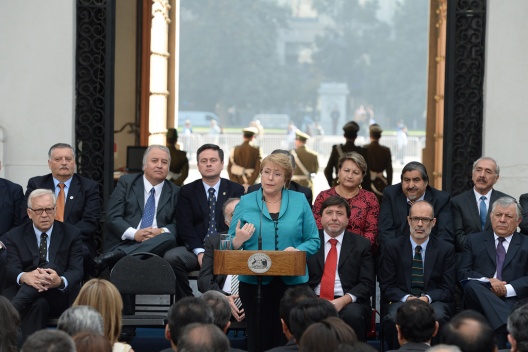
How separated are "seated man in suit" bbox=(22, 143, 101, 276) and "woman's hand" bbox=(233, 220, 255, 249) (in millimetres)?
2701

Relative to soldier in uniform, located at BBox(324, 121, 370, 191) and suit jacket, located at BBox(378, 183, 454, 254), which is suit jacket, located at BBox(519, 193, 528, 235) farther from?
soldier in uniform, located at BBox(324, 121, 370, 191)

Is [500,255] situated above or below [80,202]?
below

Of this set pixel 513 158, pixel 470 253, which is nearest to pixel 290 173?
pixel 470 253

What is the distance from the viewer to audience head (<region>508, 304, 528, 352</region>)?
6.05m

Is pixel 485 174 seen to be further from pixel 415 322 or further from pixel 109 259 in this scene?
pixel 415 322

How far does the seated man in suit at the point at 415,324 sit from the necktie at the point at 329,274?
7.77ft

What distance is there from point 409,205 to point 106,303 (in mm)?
3942

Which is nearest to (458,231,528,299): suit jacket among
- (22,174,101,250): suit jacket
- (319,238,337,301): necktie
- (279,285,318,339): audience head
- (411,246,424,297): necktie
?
(411,246,424,297): necktie

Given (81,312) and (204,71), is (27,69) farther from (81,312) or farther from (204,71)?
(204,71)

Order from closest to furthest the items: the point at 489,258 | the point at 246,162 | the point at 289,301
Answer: the point at 289,301 → the point at 489,258 → the point at 246,162

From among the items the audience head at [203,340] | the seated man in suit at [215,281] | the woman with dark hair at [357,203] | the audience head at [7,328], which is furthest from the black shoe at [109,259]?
the audience head at [203,340]

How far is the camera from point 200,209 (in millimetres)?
9906

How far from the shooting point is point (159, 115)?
16.4 meters

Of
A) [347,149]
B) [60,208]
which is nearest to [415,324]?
[60,208]
